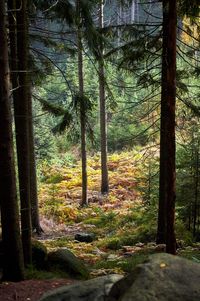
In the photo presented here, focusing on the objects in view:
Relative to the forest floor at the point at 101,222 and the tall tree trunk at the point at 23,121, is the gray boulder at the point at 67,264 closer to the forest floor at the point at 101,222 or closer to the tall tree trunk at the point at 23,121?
the forest floor at the point at 101,222

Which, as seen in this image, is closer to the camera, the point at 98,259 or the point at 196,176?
the point at 98,259

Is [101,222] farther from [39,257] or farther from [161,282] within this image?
[161,282]

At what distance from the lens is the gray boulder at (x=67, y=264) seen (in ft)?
25.0

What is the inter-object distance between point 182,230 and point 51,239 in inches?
148

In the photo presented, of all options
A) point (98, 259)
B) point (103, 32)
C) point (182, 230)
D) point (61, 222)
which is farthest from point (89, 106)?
point (61, 222)

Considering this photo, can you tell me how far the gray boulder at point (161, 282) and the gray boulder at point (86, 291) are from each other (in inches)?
8.4

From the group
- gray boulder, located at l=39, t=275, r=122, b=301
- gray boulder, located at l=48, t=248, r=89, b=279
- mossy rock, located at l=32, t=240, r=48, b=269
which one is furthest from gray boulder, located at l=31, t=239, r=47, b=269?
gray boulder, located at l=39, t=275, r=122, b=301

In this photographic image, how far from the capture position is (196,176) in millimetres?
10977

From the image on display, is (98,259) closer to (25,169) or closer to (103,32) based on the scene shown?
(25,169)

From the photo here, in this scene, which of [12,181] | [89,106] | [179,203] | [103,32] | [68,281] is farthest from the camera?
[179,203]

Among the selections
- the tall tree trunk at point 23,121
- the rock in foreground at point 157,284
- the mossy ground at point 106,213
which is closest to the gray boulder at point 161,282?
the rock in foreground at point 157,284

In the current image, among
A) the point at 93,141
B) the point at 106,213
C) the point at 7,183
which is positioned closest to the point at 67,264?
the point at 7,183

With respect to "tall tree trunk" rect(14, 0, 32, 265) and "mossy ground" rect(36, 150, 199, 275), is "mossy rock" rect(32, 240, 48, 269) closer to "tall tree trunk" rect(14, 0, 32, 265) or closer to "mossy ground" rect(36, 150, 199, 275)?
"tall tree trunk" rect(14, 0, 32, 265)

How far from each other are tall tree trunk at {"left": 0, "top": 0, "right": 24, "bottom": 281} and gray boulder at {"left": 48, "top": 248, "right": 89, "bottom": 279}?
1.25 m
